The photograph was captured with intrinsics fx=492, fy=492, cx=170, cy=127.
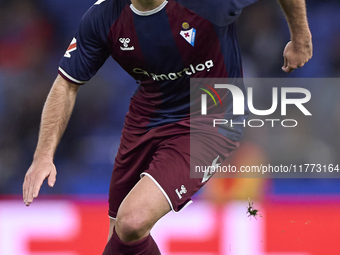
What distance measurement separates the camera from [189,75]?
105 inches

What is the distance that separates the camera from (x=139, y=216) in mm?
2258

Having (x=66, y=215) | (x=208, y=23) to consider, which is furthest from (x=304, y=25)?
(x=66, y=215)

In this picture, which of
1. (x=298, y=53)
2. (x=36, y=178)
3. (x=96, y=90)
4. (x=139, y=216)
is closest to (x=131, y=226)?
(x=139, y=216)

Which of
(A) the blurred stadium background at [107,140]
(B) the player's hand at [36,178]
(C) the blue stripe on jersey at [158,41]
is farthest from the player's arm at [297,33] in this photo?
(A) the blurred stadium background at [107,140]

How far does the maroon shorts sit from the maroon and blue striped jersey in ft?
0.26

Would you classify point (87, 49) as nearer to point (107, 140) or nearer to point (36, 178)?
point (36, 178)

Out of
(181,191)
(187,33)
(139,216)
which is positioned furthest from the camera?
(187,33)

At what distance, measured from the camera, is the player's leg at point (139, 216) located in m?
2.27

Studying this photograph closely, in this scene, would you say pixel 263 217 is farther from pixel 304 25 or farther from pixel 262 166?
pixel 304 25

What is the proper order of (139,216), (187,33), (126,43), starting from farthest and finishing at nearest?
(126,43), (187,33), (139,216)

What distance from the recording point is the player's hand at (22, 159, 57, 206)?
2.39 m

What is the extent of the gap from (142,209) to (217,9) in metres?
1.07

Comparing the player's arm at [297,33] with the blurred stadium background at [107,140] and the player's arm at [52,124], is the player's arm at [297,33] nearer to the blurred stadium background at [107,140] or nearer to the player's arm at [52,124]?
the player's arm at [52,124]

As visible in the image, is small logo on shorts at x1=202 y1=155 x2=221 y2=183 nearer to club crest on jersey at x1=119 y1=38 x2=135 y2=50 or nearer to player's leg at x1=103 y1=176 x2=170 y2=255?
player's leg at x1=103 y1=176 x2=170 y2=255
